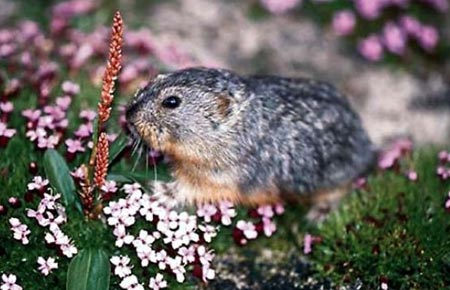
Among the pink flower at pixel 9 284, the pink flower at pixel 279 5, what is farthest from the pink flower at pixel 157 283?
the pink flower at pixel 279 5

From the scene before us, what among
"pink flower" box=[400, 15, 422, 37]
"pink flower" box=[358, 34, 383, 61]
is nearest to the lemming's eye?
"pink flower" box=[358, 34, 383, 61]

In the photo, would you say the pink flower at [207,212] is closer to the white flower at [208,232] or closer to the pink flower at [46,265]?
the white flower at [208,232]

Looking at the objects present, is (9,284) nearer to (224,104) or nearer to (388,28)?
(224,104)

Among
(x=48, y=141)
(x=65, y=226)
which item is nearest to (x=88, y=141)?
(x=48, y=141)

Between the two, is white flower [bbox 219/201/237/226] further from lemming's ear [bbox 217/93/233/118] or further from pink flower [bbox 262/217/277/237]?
lemming's ear [bbox 217/93/233/118]

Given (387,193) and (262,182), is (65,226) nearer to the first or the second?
(262,182)

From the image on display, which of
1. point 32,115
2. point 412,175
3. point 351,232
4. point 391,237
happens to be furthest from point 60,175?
point 412,175
